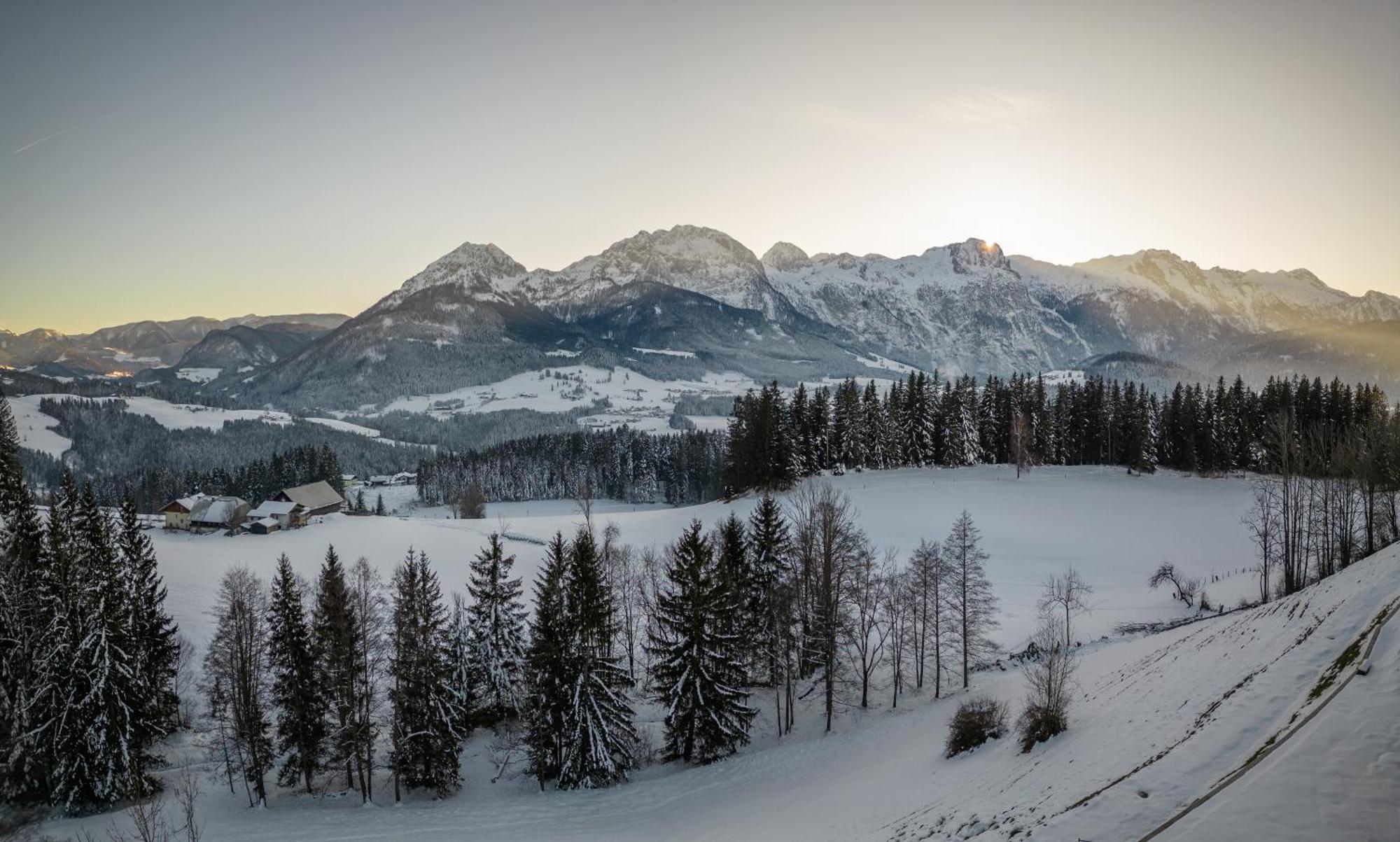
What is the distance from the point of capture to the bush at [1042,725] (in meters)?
19.4

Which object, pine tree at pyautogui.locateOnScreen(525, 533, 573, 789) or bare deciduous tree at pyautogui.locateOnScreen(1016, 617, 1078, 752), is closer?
bare deciduous tree at pyautogui.locateOnScreen(1016, 617, 1078, 752)

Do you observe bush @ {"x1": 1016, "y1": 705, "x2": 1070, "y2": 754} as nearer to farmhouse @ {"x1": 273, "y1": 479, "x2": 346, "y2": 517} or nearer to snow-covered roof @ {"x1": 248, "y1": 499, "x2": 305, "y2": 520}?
snow-covered roof @ {"x1": 248, "y1": 499, "x2": 305, "y2": 520}

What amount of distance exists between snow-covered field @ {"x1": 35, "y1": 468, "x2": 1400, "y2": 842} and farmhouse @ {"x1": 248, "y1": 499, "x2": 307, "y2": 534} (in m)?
21.0

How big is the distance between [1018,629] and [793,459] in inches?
1408

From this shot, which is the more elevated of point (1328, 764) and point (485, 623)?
point (1328, 764)

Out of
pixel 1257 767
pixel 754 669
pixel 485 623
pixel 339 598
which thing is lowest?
pixel 754 669

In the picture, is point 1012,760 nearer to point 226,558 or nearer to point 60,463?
point 226,558

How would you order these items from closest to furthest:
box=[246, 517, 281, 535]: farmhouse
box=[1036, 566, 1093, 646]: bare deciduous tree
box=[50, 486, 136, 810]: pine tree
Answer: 1. box=[50, 486, 136, 810]: pine tree
2. box=[1036, 566, 1093, 646]: bare deciduous tree
3. box=[246, 517, 281, 535]: farmhouse

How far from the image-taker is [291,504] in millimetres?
79250

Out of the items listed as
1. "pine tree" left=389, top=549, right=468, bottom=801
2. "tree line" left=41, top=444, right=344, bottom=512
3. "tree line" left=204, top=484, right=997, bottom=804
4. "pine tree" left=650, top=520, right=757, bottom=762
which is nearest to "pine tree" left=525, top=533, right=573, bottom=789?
"tree line" left=204, top=484, right=997, bottom=804

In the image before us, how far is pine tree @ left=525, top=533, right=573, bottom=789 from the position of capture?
29062 millimetres

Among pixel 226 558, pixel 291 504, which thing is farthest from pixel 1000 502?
pixel 291 504

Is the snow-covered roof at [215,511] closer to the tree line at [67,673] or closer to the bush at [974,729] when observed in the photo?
the tree line at [67,673]

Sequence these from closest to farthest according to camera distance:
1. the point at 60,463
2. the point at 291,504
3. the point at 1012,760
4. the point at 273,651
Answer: the point at 1012,760, the point at 273,651, the point at 291,504, the point at 60,463
